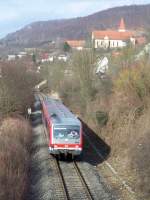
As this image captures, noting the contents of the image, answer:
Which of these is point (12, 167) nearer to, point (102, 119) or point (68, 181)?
point (68, 181)

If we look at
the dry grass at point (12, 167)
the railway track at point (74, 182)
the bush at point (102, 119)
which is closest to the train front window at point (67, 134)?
the railway track at point (74, 182)

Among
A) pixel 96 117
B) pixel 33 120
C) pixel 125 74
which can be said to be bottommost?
pixel 33 120

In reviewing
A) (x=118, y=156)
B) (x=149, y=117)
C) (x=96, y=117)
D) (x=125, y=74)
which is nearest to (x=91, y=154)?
(x=118, y=156)

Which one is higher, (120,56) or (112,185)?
(120,56)

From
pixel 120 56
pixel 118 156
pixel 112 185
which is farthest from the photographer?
pixel 120 56

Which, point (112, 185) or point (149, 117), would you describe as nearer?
point (112, 185)

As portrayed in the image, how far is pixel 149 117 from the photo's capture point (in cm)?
2723

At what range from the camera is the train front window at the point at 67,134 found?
24078 mm

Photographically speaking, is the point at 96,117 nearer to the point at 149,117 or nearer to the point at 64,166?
the point at 149,117

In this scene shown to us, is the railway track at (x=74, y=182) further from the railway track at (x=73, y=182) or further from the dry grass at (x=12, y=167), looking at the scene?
the dry grass at (x=12, y=167)

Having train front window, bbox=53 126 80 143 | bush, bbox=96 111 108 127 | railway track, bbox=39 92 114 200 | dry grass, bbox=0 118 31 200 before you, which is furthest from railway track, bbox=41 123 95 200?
bush, bbox=96 111 108 127

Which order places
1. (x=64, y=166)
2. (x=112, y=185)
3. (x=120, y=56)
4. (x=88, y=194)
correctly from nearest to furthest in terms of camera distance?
(x=88, y=194)
(x=112, y=185)
(x=64, y=166)
(x=120, y=56)

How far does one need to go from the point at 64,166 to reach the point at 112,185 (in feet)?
13.7

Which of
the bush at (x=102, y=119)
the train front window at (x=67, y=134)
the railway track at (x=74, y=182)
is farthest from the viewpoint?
the bush at (x=102, y=119)
